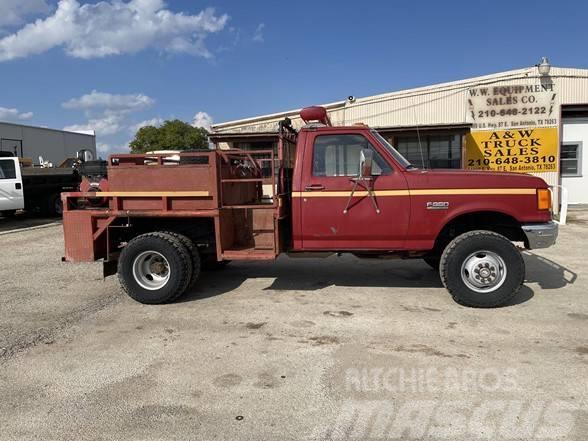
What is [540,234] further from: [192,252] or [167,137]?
[167,137]

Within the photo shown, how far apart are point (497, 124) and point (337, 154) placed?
11298 mm

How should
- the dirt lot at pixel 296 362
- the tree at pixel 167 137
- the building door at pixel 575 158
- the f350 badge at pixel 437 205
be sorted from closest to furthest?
the dirt lot at pixel 296 362 → the f350 badge at pixel 437 205 → the building door at pixel 575 158 → the tree at pixel 167 137

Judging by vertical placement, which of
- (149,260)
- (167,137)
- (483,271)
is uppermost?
(167,137)

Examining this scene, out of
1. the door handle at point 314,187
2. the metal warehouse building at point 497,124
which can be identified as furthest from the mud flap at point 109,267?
the metal warehouse building at point 497,124

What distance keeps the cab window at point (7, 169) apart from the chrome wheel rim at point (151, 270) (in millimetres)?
11489

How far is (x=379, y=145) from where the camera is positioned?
19.2ft

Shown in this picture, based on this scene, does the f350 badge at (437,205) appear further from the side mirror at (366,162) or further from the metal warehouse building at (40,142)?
the metal warehouse building at (40,142)

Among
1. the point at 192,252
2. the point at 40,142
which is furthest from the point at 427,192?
the point at 40,142

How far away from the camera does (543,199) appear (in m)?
5.67

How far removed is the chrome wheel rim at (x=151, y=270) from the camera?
606 cm

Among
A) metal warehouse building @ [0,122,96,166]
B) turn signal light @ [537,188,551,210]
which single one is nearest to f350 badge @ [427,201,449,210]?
turn signal light @ [537,188,551,210]

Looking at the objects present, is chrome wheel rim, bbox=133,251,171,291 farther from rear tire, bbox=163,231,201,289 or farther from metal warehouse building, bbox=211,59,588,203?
metal warehouse building, bbox=211,59,588,203

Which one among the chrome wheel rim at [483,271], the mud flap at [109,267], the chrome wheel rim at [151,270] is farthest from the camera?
the mud flap at [109,267]

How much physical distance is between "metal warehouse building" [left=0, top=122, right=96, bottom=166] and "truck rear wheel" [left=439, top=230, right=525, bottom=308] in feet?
101
